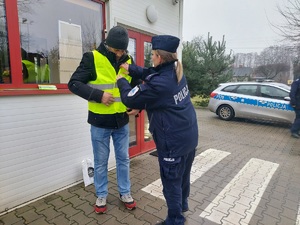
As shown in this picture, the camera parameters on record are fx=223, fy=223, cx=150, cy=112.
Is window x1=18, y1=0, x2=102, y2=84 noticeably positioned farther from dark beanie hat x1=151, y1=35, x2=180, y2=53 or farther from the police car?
the police car

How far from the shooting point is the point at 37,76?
270 cm

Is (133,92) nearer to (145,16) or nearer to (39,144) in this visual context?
(39,144)

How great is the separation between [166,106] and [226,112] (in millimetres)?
7298

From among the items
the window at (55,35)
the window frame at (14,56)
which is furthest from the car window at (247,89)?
the window frame at (14,56)

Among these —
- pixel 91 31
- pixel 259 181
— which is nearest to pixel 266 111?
pixel 259 181

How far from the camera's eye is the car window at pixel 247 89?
25.7ft

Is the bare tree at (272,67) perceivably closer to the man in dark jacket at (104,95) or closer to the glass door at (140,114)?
the glass door at (140,114)

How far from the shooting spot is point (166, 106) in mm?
1816

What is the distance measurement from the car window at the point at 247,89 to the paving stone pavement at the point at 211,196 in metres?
3.34

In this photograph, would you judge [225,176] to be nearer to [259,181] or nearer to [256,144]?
[259,181]

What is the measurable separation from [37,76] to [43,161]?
1040 millimetres

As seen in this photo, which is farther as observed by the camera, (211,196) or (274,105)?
(274,105)

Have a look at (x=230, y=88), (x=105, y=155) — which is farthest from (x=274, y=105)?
(x=105, y=155)

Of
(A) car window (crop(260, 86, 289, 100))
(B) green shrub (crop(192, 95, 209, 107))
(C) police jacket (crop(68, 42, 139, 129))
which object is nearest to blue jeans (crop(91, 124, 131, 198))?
(C) police jacket (crop(68, 42, 139, 129))
